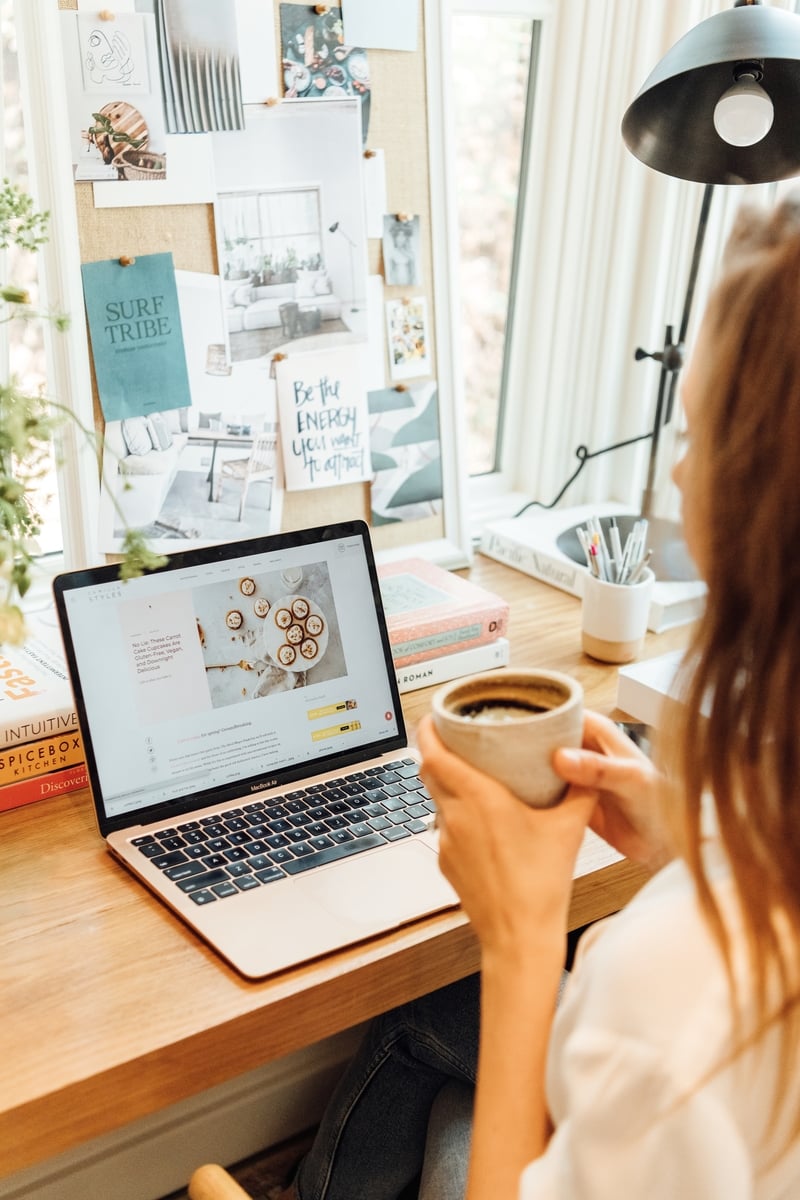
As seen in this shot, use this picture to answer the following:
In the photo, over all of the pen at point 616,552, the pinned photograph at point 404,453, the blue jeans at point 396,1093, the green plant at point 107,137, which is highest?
the green plant at point 107,137

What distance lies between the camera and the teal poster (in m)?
1.25

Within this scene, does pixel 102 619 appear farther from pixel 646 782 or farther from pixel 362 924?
pixel 646 782

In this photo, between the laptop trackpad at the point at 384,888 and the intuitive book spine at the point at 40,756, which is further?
the intuitive book spine at the point at 40,756

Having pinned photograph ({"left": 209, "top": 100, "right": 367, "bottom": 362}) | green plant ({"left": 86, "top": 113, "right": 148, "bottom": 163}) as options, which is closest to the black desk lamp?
pinned photograph ({"left": 209, "top": 100, "right": 367, "bottom": 362})

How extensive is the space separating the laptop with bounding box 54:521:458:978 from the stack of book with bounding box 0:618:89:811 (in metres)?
0.09

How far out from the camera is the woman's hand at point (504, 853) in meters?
0.70

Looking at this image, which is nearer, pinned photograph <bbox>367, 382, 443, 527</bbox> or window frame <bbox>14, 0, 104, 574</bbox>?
window frame <bbox>14, 0, 104, 574</bbox>

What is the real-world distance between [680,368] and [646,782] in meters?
0.96

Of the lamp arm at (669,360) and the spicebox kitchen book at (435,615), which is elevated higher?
the lamp arm at (669,360)

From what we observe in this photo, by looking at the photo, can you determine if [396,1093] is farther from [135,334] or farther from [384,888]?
[135,334]

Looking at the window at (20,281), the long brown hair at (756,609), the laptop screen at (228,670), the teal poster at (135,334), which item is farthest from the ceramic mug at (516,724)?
the teal poster at (135,334)

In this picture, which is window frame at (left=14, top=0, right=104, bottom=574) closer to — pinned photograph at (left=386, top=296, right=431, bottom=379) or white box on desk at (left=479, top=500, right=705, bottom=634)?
pinned photograph at (left=386, top=296, right=431, bottom=379)

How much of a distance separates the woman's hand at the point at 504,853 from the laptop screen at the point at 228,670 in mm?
363

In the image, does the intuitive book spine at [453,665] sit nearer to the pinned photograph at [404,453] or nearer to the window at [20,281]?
the pinned photograph at [404,453]
